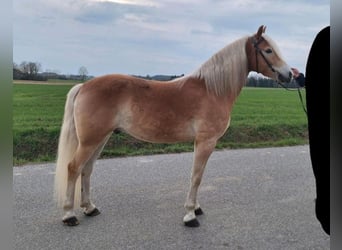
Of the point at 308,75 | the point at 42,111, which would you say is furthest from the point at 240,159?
the point at 308,75

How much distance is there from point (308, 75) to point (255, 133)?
5.23m

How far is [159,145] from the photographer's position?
5.27 meters

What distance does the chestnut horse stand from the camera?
8.46 ft

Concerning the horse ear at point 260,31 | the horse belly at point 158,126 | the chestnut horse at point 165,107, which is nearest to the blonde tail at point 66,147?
the chestnut horse at point 165,107

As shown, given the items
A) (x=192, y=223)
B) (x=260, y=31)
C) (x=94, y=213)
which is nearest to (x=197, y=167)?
(x=192, y=223)

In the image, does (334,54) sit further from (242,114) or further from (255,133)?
(242,114)

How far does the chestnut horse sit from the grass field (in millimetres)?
463

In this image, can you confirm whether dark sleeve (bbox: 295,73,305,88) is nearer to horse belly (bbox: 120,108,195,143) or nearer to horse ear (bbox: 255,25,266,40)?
horse ear (bbox: 255,25,266,40)

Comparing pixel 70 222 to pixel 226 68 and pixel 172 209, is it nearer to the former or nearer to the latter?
pixel 172 209

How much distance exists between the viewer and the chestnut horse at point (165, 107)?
2578 millimetres

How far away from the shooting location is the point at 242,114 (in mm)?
6969

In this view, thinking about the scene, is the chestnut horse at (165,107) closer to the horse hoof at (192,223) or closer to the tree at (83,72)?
the horse hoof at (192,223)

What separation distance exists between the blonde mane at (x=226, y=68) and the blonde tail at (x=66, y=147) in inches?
42.1

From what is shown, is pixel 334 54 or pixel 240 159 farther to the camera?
pixel 240 159
